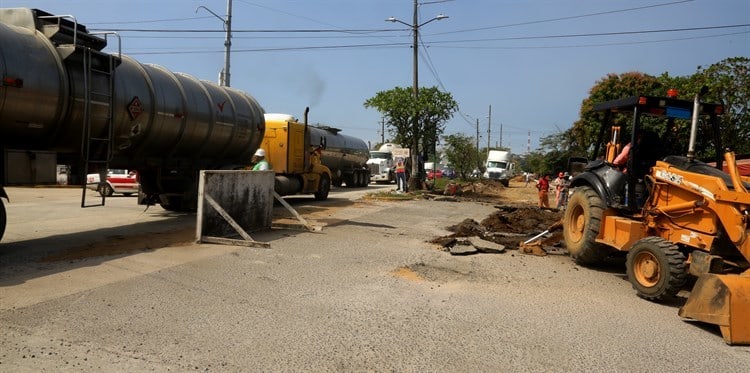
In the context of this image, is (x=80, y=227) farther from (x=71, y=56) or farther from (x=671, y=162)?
(x=671, y=162)

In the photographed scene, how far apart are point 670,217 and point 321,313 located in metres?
4.61

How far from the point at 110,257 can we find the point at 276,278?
2.76 m

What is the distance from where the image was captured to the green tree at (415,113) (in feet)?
85.3

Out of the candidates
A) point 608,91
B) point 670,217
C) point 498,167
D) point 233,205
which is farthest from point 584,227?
point 498,167

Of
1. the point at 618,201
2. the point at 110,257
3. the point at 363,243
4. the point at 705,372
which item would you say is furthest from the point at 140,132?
the point at 705,372

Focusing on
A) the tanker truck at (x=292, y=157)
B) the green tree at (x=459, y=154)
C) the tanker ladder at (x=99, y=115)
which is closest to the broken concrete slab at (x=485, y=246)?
the tanker ladder at (x=99, y=115)

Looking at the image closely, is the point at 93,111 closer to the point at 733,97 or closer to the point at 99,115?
the point at 99,115

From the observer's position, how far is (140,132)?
10398mm

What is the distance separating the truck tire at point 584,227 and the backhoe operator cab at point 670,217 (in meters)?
0.02

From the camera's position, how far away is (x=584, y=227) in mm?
8172

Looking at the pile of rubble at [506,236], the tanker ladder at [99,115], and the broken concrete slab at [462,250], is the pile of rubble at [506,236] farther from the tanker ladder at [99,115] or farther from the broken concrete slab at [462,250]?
the tanker ladder at [99,115]

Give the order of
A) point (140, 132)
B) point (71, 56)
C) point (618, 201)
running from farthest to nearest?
point (140, 132) < point (71, 56) < point (618, 201)

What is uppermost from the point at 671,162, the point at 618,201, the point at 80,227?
the point at 671,162

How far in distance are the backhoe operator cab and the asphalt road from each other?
1.10 ft
